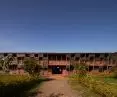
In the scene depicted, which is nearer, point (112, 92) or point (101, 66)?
point (112, 92)

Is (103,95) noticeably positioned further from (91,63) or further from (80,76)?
(91,63)

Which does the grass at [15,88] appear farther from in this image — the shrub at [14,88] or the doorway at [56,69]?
the doorway at [56,69]

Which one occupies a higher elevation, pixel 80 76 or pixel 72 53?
pixel 72 53

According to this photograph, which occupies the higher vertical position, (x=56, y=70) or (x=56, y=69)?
(x=56, y=69)

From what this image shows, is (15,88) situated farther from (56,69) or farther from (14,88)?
(56,69)

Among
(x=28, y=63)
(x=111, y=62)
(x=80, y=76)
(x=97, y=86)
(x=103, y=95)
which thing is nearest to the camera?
(x=103, y=95)

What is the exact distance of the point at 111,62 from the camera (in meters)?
66.4

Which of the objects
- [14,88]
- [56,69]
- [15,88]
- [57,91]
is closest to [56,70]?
[56,69]

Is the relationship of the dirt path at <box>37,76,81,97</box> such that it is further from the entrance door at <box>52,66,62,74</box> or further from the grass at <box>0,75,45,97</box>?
the entrance door at <box>52,66,62,74</box>

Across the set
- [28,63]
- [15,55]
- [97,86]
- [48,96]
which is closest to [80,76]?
[28,63]

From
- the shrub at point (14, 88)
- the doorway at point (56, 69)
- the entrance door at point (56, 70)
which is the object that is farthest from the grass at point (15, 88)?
the entrance door at point (56, 70)

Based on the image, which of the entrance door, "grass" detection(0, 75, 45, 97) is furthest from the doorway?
"grass" detection(0, 75, 45, 97)

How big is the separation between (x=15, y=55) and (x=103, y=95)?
50.5m

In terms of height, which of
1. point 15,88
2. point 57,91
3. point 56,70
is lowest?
point 56,70
